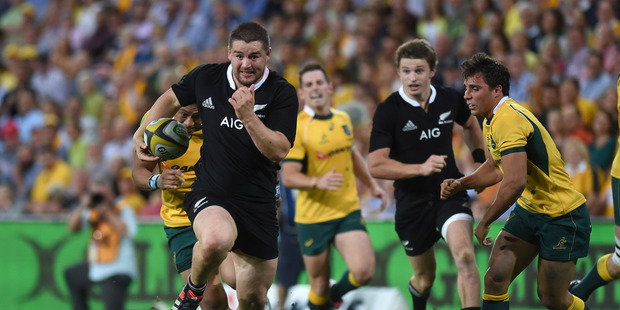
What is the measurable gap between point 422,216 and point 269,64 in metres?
7.73

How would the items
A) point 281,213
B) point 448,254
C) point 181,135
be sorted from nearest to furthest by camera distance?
1. point 181,135
2. point 448,254
3. point 281,213

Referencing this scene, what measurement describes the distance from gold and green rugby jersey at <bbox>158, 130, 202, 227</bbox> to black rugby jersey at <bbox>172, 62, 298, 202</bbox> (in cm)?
71

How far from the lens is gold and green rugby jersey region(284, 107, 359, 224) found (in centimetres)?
950

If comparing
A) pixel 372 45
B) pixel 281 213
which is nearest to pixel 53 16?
pixel 372 45

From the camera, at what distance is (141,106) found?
Answer: 16125 mm

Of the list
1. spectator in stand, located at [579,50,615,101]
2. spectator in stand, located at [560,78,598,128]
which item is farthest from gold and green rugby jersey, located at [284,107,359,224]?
spectator in stand, located at [579,50,615,101]

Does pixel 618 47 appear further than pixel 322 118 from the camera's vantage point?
Yes

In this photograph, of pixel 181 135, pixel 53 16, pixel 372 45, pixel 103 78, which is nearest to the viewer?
pixel 181 135

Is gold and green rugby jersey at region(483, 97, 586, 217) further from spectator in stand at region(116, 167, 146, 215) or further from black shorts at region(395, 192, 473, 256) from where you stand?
spectator in stand at region(116, 167, 146, 215)

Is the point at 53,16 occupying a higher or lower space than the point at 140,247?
higher

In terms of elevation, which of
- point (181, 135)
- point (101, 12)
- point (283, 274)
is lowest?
point (283, 274)

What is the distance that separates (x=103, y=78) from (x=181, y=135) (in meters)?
11.9

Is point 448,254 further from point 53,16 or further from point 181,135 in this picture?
point 53,16

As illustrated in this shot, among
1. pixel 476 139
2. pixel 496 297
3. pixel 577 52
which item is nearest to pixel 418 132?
pixel 476 139
